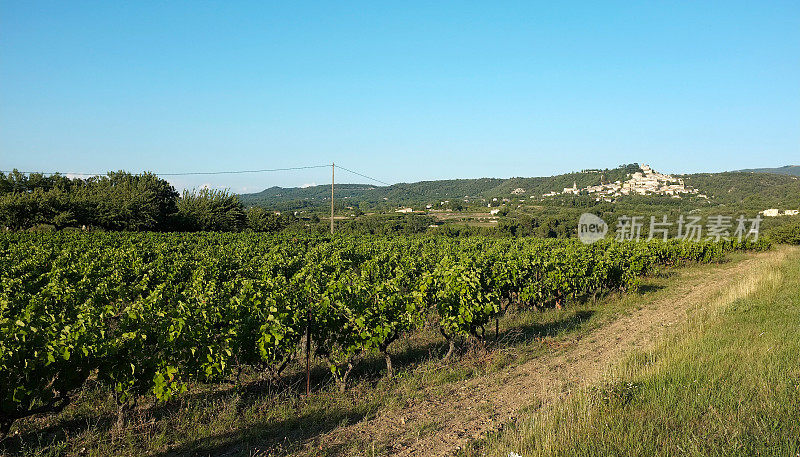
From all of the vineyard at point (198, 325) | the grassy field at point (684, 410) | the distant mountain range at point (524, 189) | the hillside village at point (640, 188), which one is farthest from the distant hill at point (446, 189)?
the grassy field at point (684, 410)

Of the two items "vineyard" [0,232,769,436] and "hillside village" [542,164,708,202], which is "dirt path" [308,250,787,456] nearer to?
"vineyard" [0,232,769,436]

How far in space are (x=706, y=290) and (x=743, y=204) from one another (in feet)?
216

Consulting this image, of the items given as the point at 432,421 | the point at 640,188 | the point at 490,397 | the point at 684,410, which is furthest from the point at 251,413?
the point at 640,188

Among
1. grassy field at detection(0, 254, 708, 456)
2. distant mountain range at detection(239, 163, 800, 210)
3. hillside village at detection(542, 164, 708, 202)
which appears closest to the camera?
grassy field at detection(0, 254, 708, 456)

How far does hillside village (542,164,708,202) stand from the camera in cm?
9431

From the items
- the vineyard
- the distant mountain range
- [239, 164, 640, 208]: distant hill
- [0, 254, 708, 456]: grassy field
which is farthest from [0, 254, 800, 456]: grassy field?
[239, 164, 640, 208]: distant hill

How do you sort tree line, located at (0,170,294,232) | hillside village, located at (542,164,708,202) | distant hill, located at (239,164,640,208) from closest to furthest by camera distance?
tree line, located at (0,170,294,232) < hillside village, located at (542,164,708,202) < distant hill, located at (239,164,640,208)

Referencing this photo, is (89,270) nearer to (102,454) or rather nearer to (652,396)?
(102,454)

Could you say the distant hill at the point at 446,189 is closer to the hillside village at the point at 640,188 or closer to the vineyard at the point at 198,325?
the hillside village at the point at 640,188

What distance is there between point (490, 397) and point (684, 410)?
2284 mm

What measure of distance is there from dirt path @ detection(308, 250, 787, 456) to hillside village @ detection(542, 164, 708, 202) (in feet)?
287

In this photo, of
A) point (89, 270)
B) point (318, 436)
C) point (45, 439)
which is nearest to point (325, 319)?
point (318, 436)

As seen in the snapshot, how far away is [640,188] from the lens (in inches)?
4090

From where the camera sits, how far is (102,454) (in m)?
4.65
